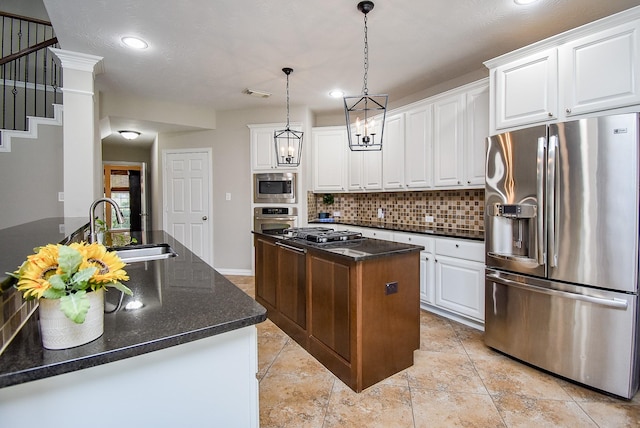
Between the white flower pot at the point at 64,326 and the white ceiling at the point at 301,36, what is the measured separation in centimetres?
233

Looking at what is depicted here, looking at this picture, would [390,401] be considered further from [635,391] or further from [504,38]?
[504,38]

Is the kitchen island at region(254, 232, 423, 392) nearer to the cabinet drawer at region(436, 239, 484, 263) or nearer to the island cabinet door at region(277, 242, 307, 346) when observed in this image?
the island cabinet door at region(277, 242, 307, 346)

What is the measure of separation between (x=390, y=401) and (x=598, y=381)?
1301mm

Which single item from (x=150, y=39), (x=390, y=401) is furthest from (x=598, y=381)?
(x=150, y=39)

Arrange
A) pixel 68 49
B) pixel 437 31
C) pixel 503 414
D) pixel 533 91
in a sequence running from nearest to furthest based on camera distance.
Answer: pixel 503 414
pixel 533 91
pixel 437 31
pixel 68 49

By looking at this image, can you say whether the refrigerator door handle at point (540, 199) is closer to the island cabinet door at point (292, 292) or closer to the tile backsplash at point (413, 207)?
the tile backsplash at point (413, 207)

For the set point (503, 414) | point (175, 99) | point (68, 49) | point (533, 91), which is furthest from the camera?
point (175, 99)

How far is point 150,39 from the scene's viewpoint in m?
2.84

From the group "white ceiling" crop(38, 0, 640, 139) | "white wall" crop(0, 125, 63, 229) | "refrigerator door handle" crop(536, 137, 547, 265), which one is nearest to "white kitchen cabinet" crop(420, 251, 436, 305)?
"refrigerator door handle" crop(536, 137, 547, 265)

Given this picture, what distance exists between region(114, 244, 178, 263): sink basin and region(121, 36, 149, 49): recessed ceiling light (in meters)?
1.93

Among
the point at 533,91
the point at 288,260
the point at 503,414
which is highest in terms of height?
the point at 533,91

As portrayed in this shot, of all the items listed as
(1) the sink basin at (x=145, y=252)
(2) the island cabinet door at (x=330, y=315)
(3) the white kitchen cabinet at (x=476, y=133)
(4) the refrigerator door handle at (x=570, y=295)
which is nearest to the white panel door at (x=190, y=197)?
(1) the sink basin at (x=145, y=252)

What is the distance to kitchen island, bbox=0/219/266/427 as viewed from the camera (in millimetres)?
708

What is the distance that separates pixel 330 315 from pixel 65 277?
1.73m
